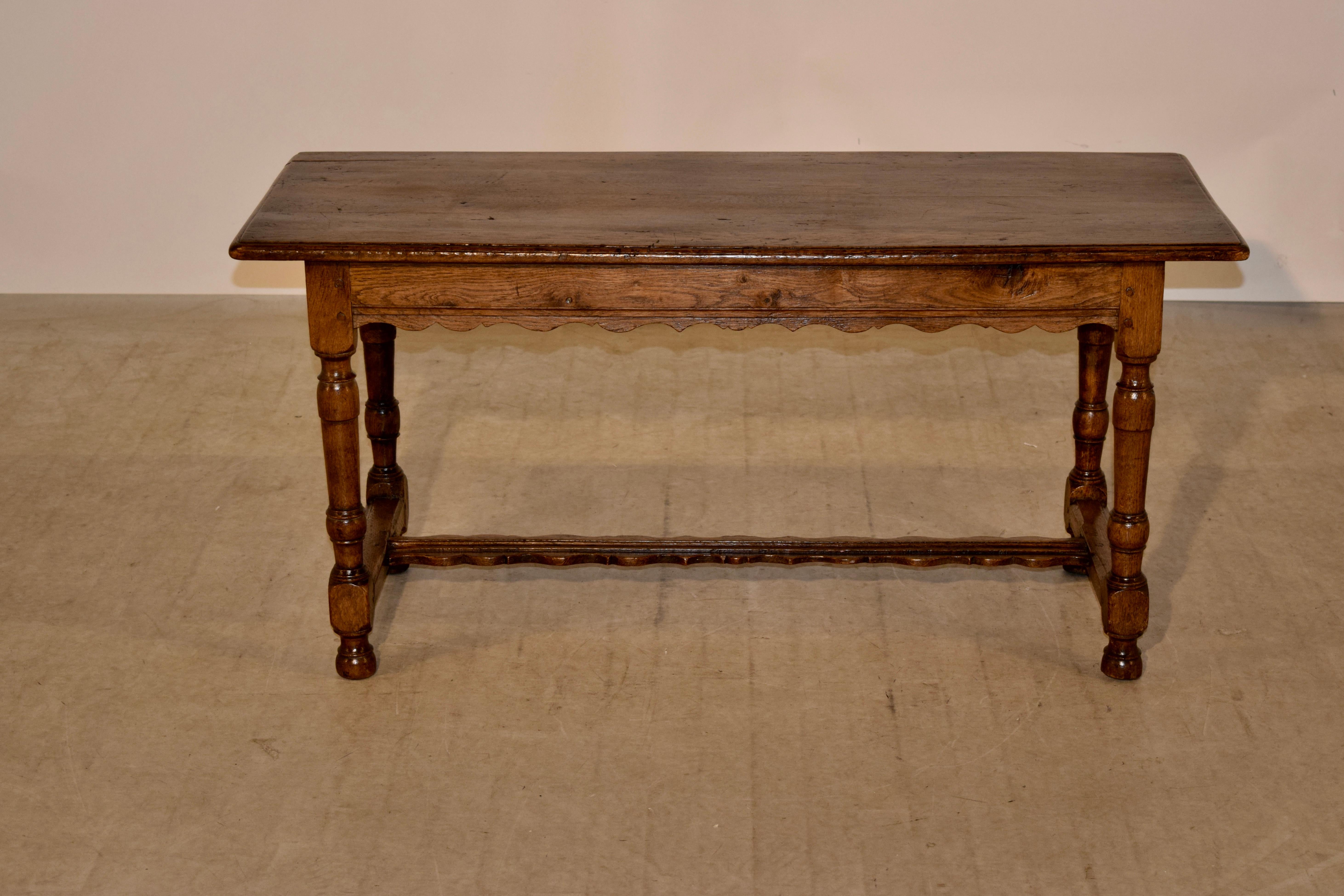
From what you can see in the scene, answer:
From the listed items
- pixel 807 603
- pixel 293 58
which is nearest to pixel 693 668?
pixel 807 603

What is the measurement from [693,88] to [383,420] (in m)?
1.80

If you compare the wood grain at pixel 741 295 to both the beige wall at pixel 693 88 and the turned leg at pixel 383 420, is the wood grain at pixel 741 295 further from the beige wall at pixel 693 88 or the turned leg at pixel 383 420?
the beige wall at pixel 693 88

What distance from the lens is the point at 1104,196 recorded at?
3.04 metres

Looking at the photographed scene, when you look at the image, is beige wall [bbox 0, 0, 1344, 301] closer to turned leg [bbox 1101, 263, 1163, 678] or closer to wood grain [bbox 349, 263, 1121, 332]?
turned leg [bbox 1101, 263, 1163, 678]

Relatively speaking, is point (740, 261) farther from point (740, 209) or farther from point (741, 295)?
point (740, 209)

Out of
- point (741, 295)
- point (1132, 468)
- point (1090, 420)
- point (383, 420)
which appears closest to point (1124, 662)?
point (1132, 468)

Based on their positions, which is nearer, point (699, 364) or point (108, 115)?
point (699, 364)

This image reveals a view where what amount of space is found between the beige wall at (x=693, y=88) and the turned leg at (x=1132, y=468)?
77.6 inches

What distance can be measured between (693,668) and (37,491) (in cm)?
177

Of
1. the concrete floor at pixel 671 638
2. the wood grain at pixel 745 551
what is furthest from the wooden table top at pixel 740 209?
the concrete floor at pixel 671 638

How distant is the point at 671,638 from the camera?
327cm

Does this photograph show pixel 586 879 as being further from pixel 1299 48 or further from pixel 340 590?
pixel 1299 48

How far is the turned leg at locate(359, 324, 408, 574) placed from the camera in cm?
341

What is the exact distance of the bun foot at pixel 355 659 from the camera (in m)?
3.14
